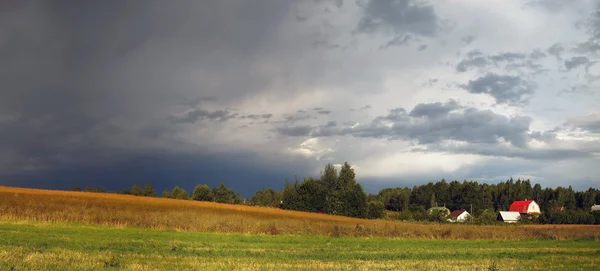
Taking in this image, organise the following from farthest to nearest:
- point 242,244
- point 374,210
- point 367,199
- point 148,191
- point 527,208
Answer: point 148,191, point 527,208, point 367,199, point 374,210, point 242,244

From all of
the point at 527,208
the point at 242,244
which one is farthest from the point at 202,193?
the point at 242,244

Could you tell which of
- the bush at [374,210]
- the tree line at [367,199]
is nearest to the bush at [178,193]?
the tree line at [367,199]

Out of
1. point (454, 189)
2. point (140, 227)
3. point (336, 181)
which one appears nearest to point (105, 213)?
point (140, 227)

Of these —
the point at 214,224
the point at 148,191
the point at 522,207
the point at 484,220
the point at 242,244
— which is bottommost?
the point at 484,220

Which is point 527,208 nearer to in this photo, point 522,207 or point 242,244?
point 522,207

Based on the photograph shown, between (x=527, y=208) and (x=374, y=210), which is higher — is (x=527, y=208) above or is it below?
above

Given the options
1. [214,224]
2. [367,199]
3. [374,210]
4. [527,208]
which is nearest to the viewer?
[214,224]

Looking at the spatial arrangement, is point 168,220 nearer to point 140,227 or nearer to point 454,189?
point 140,227

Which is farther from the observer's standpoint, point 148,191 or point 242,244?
point 148,191

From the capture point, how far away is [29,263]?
1459 cm

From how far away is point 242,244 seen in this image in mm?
30250

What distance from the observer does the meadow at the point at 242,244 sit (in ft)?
58.3

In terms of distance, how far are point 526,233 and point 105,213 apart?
47.0 m

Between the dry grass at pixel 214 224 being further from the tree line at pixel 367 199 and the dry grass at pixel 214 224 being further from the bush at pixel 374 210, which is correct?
the bush at pixel 374 210
